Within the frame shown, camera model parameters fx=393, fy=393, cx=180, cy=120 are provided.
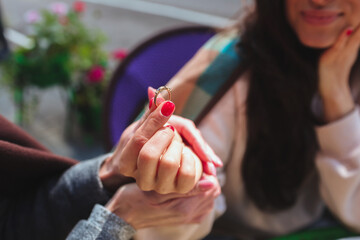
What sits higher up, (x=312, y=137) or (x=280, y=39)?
(x=280, y=39)

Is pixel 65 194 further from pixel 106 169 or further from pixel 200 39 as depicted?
pixel 200 39

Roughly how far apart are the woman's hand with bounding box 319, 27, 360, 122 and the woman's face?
0.05 meters

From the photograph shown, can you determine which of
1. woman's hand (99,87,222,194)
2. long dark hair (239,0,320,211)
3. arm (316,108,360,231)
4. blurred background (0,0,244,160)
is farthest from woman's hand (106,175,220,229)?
blurred background (0,0,244,160)

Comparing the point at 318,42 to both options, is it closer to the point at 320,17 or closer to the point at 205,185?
the point at 320,17

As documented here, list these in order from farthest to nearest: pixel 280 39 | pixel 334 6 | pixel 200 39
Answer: pixel 200 39 < pixel 280 39 < pixel 334 6

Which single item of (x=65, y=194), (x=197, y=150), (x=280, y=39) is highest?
(x=280, y=39)

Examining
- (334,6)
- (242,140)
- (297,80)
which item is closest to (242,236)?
(242,140)

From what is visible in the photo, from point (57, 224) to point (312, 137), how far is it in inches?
35.4

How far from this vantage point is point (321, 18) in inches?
48.3

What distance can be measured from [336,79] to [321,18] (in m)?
0.22

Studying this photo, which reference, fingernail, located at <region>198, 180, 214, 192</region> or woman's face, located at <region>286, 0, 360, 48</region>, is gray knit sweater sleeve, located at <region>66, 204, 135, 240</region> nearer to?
fingernail, located at <region>198, 180, 214, 192</region>

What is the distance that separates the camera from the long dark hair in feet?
4.37

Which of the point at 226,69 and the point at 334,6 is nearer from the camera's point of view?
the point at 334,6

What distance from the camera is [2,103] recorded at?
332 centimetres
